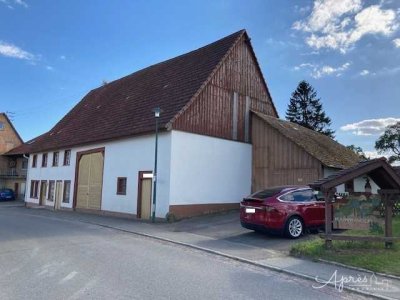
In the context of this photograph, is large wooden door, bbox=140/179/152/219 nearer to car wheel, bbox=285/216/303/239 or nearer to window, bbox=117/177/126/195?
window, bbox=117/177/126/195

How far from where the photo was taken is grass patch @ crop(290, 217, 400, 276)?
864cm

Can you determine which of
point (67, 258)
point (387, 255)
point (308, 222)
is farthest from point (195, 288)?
point (308, 222)

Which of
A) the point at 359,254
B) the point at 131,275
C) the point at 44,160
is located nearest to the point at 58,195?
the point at 44,160

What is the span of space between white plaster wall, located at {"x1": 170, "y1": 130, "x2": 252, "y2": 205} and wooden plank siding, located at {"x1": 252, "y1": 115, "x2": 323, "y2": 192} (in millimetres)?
667

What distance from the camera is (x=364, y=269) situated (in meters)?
8.50

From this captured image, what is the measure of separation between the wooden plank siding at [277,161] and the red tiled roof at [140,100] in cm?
491

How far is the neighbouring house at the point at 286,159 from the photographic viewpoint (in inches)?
805

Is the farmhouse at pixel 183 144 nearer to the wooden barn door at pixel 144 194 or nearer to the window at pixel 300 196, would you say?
the wooden barn door at pixel 144 194

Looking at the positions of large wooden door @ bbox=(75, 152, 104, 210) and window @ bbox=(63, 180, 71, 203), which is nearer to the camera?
large wooden door @ bbox=(75, 152, 104, 210)

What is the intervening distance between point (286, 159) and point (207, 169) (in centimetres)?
459

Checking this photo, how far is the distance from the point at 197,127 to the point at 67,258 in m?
12.3

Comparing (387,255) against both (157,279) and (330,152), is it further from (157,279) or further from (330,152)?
(330,152)

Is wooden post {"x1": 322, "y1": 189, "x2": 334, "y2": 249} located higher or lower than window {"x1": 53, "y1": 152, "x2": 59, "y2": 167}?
lower

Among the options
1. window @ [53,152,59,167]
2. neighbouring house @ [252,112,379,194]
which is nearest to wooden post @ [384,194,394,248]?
neighbouring house @ [252,112,379,194]
